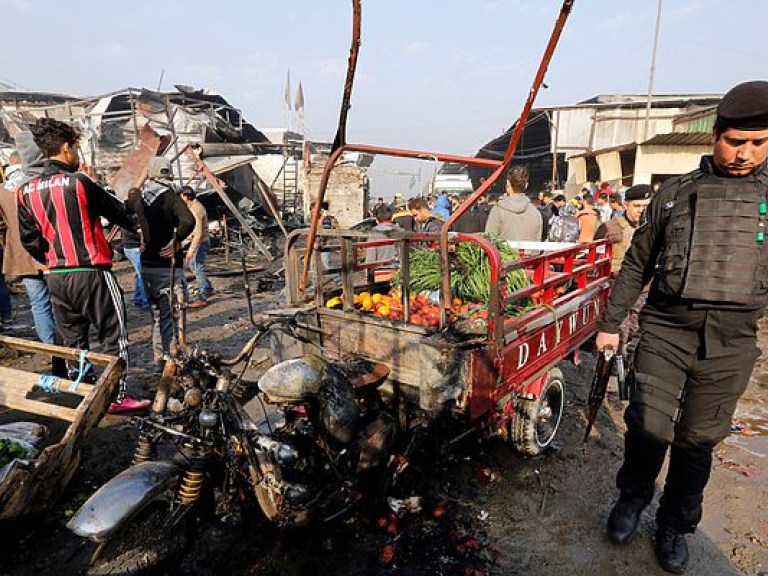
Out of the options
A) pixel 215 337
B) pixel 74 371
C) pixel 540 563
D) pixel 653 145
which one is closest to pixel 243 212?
pixel 215 337

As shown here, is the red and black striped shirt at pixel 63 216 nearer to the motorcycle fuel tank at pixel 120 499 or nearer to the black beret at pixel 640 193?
the motorcycle fuel tank at pixel 120 499

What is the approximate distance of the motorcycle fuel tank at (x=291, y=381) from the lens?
7.69 feet

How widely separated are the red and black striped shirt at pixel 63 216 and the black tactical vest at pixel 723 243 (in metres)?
4.00

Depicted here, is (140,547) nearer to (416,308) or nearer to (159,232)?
(416,308)

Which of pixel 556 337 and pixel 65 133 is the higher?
pixel 65 133

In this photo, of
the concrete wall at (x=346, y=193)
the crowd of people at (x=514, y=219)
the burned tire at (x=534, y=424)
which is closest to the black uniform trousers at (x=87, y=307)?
the crowd of people at (x=514, y=219)

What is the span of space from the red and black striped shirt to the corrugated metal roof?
48.2 feet

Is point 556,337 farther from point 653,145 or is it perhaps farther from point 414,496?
point 653,145

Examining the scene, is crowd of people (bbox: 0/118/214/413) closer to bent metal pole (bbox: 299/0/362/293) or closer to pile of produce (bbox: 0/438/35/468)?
pile of produce (bbox: 0/438/35/468)

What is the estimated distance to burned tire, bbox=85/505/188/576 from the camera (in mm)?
2205

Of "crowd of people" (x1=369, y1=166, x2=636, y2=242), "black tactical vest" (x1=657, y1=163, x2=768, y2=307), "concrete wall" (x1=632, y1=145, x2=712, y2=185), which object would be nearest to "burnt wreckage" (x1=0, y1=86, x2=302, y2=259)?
"crowd of people" (x1=369, y1=166, x2=636, y2=242)

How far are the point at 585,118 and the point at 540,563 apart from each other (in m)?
18.3

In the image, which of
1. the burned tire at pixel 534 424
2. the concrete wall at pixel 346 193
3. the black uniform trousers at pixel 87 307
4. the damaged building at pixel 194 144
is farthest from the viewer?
the concrete wall at pixel 346 193

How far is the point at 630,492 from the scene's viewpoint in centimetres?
271
